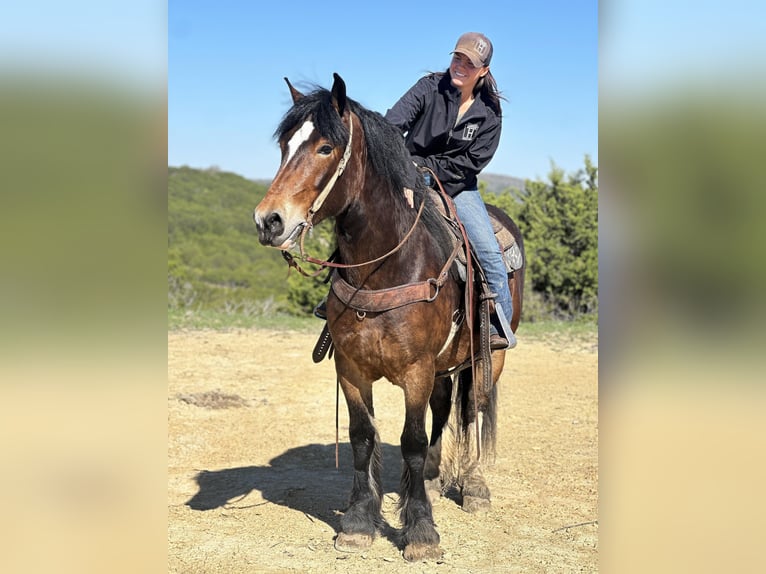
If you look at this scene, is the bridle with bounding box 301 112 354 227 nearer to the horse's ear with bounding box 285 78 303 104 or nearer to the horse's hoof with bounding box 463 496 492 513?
the horse's ear with bounding box 285 78 303 104

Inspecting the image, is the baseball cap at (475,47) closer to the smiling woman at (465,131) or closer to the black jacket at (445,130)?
the smiling woman at (465,131)

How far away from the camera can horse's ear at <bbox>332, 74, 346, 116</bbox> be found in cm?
344

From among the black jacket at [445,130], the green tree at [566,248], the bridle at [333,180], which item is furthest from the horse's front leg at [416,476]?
the green tree at [566,248]

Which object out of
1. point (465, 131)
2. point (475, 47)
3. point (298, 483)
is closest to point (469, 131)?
point (465, 131)

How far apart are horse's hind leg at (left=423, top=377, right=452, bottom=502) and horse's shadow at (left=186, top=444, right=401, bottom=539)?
43 centimetres

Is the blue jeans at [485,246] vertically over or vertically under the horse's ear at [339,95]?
under

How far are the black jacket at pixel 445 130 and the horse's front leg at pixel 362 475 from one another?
1.44 m

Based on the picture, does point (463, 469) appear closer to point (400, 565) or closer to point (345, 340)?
point (400, 565)

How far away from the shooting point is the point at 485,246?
443cm

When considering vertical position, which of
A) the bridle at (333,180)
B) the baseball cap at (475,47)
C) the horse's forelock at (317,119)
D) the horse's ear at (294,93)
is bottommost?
the bridle at (333,180)

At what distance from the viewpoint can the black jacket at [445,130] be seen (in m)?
4.21

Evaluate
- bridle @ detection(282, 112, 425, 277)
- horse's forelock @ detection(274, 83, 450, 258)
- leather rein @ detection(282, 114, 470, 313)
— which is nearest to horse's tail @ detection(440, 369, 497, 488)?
leather rein @ detection(282, 114, 470, 313)
